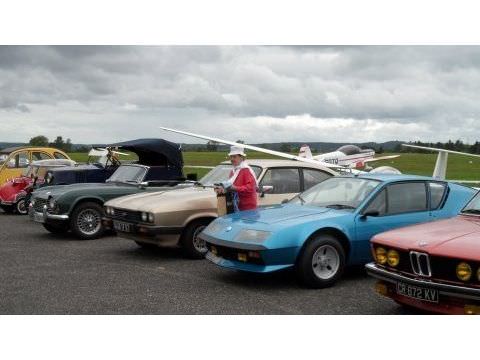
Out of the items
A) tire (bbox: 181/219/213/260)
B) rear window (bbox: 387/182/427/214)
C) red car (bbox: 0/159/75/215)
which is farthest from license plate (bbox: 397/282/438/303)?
red car (bbox: 0/159/75/215)

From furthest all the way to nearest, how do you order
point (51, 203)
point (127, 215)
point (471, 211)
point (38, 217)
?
point (38, 217) → point (51, 203) → point (127, 215) → point (471, 211)

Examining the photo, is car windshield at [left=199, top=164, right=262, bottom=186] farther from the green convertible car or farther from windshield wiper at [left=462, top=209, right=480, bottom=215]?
windshield wiper at [left=462, top=209, right=480, bottom=215]

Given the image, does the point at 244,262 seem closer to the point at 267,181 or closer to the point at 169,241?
the point at 169,241

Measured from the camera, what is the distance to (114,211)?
9.44m

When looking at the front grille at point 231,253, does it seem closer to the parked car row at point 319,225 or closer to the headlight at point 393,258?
the parked car row at point 319,225

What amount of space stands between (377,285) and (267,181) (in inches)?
159

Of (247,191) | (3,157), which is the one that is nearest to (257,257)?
(247,191)

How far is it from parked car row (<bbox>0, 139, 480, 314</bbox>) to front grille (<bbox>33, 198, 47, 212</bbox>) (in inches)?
1.6

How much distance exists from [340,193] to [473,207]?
1983 mm

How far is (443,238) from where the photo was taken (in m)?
4.95

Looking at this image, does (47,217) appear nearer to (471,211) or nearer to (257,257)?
(257,257)

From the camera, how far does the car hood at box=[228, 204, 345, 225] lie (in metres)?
6.80

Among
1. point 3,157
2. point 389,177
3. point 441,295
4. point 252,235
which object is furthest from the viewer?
point 3,157

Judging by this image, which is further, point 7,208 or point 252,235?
point 7,208
